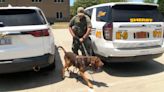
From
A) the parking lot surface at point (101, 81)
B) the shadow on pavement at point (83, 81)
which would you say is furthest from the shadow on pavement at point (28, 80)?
the shadow on pavement at point (83, 81)

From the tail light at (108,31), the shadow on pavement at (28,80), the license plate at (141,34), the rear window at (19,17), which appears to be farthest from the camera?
the license plate at (141,34)

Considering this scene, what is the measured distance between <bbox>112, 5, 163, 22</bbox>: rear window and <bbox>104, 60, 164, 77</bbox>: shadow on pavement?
1.36m

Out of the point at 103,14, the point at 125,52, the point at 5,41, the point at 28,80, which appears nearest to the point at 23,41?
the point at 5,41

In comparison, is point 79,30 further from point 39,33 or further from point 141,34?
point 141,34

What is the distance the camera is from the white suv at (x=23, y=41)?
6.00 meters

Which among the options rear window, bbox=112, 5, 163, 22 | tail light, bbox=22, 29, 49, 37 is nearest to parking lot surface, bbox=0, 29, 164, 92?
tail light, bbox=22, 29, 49, 37

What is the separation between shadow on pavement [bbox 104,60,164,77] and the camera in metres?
7.38

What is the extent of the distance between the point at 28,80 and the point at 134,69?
113 inches

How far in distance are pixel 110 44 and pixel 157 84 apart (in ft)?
4.68

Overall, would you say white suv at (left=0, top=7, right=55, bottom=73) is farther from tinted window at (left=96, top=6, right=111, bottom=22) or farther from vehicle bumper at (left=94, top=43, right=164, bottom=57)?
tinted window at (left=96, top=6, right=111, bottom=22)

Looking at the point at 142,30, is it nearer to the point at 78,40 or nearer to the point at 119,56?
the point at 119,56

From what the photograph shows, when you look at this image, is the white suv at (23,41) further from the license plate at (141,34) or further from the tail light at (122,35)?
the license plate at (141,34)

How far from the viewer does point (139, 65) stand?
829 centimetres

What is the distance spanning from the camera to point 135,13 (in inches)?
285
